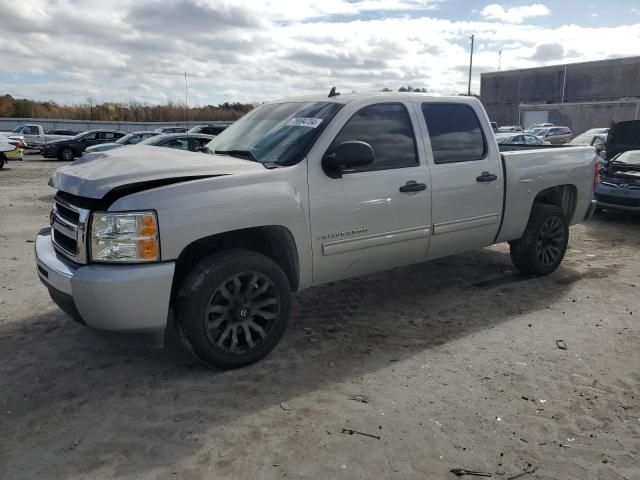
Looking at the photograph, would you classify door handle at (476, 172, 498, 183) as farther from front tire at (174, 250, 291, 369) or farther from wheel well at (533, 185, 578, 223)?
front tire at (174, 250, 291, 369)

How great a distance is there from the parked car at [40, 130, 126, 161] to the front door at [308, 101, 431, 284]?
903 inches

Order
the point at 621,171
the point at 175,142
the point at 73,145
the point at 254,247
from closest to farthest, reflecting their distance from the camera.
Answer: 1. the point at 254,247
2. the point at 621,171
3. the point at 175,142
4. the point at 73,145

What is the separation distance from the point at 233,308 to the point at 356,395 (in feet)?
3.33

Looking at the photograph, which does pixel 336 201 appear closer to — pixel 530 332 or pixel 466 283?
pixel 530 332

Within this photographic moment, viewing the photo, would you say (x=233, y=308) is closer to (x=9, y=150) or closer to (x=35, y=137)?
(x=9, y=150)

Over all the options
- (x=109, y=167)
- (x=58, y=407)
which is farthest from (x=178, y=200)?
(x=58, y=407)

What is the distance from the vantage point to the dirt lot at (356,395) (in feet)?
9.06

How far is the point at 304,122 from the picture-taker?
13.8 feet

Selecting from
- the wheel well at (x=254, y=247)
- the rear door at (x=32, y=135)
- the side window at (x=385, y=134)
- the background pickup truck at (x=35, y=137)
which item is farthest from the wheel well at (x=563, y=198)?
the rear door at (x=32, y=135)

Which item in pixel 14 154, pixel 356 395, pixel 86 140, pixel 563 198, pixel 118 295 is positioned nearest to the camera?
pixel 118 295

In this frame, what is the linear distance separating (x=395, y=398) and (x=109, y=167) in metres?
2.43

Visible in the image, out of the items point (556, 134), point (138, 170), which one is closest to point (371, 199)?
point (138, 170)

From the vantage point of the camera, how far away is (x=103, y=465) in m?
2.72

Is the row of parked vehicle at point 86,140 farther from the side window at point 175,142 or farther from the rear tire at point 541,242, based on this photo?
the rear tire at point 541,242
